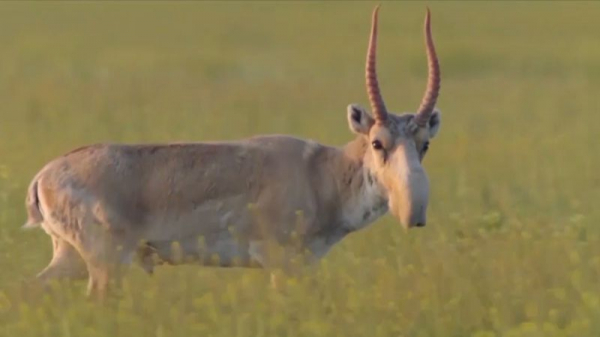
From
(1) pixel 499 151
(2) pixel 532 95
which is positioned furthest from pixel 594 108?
(1) pixel 499 151

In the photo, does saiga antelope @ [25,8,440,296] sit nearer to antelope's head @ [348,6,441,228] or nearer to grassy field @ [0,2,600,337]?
antelope's head @ [348,6,441,228]

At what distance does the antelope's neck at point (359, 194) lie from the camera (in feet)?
35.7

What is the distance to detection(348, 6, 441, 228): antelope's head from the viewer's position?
10.2m

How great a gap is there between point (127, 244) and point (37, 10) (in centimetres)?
4131

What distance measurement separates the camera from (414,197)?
10.1 metres

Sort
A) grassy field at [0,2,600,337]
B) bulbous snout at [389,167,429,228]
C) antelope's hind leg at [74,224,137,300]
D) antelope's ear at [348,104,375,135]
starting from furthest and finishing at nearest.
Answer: antelope's ear at [348,104,375,135] < antelope's hind leg at [74,224,137,300] < bulbous snout at [389,167,429,228] < grassy field at [0,2,600,337]

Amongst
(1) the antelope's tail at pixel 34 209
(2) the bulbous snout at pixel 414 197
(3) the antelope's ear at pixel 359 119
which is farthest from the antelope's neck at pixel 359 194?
(1) the antelope's tail at pixel 34 209

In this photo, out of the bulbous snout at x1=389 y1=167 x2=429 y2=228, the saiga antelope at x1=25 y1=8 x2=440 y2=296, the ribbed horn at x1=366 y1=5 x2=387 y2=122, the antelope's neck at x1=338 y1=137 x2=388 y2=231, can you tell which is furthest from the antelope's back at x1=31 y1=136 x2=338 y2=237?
the bulbous snout at x1=389 y1=167 x2=429 y2=228

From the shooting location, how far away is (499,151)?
18.4 meters

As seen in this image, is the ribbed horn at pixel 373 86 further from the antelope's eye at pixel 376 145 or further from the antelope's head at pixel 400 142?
the antelope's eye at pixel 376 145

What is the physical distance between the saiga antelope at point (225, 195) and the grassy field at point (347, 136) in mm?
236

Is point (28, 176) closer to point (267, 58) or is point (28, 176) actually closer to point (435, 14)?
point (267, 58)

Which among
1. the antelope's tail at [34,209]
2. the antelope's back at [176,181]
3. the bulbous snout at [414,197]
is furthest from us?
the antelope's tail at [34,209]

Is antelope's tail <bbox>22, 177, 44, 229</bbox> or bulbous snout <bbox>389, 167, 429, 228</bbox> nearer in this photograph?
bulbous snout <bbox>389, 167, 429, 228</bbox>
